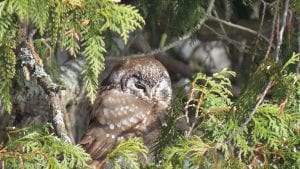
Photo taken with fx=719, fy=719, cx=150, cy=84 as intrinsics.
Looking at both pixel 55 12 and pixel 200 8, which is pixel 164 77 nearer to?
pixel 200 8

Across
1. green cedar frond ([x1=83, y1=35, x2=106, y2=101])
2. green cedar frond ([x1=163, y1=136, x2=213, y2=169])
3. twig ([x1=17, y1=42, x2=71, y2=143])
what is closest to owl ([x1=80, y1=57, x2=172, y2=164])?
twig ([x1=17, y1=42, x2=71, y2=143])

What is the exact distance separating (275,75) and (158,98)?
1.41 metres

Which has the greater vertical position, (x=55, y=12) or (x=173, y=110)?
(x=55, y=12)

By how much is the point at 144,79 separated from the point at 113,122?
1.32 feet

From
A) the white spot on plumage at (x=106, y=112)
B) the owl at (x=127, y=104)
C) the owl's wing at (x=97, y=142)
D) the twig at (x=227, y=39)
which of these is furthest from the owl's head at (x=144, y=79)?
the twig at (x=227, y=39)

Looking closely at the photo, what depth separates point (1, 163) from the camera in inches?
108

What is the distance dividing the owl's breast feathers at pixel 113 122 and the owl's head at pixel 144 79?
0.25 ft

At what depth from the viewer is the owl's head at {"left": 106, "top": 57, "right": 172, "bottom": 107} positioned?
4.21m

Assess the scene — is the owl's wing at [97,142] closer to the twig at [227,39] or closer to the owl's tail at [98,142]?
the owl's tail at [98,142]

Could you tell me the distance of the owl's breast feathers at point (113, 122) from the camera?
3883mm

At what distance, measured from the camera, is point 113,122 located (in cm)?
396

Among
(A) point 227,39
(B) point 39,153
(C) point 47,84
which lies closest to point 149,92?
(A) point 227,39

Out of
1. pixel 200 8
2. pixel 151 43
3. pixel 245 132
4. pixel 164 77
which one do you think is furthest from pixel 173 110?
pixel 151 43

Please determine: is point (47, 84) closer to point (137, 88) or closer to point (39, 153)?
point (39, 153)
